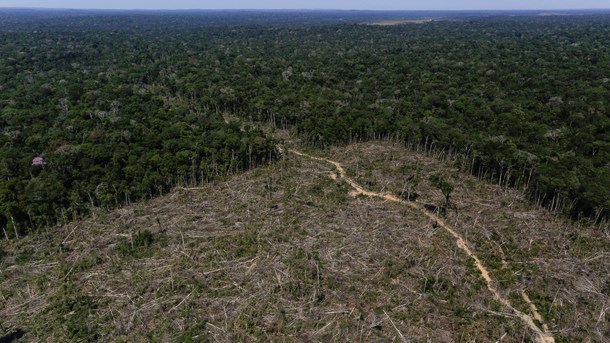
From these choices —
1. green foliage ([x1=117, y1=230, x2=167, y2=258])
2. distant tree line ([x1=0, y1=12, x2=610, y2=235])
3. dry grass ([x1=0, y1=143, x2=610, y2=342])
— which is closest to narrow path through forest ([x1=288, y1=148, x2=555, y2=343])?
dry grass ([x1=0, y1=143, x2=610, y2=342])

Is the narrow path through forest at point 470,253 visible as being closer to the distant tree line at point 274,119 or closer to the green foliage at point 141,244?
the distant tree line at point 274,119

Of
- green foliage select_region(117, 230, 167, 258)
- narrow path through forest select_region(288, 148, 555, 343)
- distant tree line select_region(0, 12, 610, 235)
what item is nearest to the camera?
narrow path through forest select_region(288, 148, 555, 343)

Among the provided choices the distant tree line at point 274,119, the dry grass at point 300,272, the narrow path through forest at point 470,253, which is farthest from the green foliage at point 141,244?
the narrow path through forest at point 470,253

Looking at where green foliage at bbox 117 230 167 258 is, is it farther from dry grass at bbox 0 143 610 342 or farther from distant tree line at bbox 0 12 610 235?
distant tree line at bbox 0 12 610 235

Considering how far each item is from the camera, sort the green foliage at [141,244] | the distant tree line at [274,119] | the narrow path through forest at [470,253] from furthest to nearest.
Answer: the distant tree line at [274,119] < the green foliage at [141,244] < the narrow path through forest at [470,253]

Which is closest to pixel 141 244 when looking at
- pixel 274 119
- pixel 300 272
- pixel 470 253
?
pixel 300 272

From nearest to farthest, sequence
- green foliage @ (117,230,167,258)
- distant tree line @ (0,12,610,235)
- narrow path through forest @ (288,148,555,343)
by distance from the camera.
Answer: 1. narrow path through forest @ (288,148,555,343)
2. green foliage @ (117,230,167,258)
3. distant tree line @ (0,12,610,235)

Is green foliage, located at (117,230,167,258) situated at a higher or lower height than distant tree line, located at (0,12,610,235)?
A: lower

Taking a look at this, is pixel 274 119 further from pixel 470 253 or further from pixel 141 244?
pixel 470 253

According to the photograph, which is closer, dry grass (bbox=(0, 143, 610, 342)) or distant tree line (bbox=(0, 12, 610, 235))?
dry grass (bbox=(0, 143, 610, 342))
